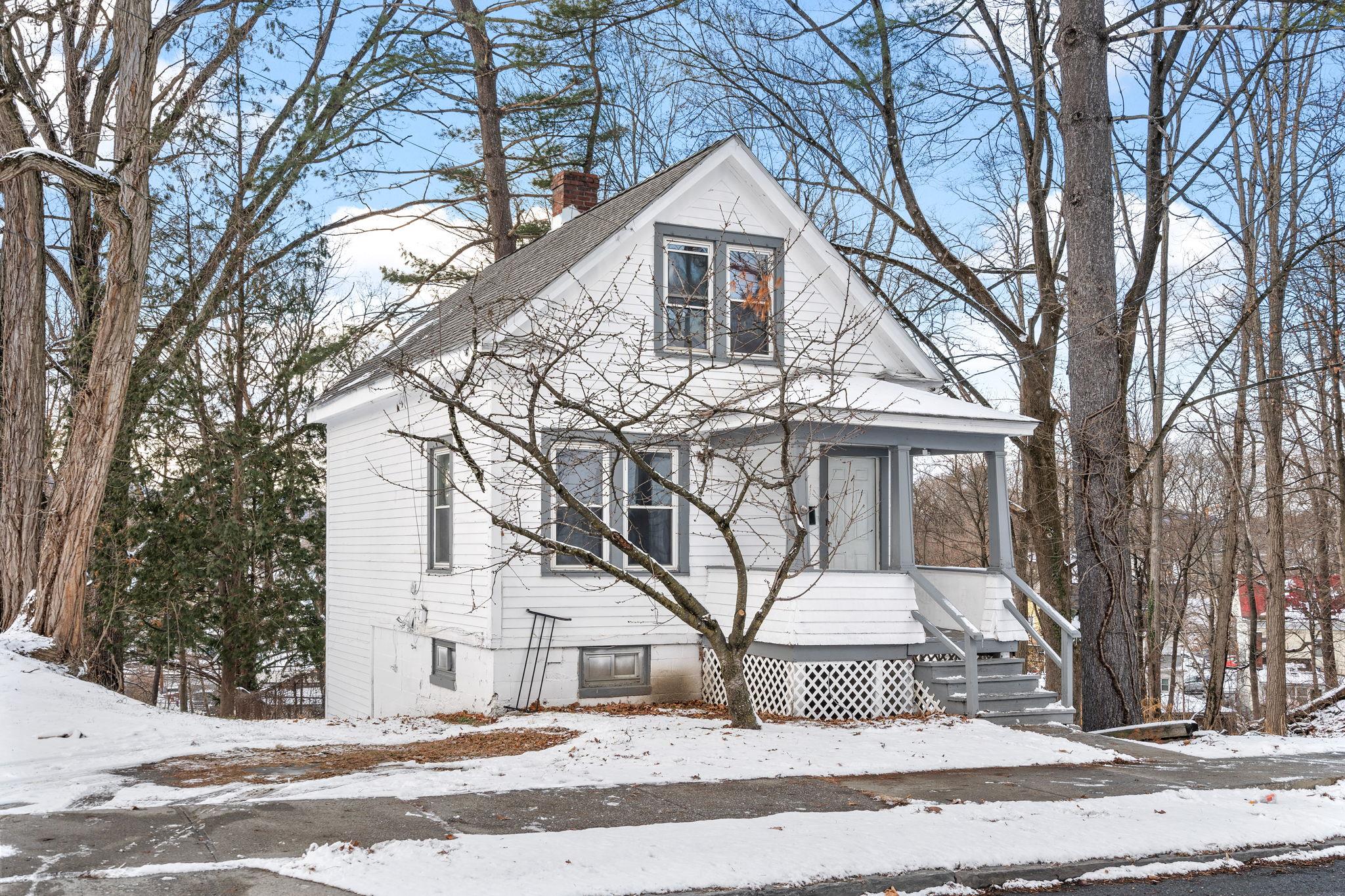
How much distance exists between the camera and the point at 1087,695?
561 inches

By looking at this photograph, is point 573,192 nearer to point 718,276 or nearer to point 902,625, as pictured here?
point 718,276

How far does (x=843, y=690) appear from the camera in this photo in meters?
13.0

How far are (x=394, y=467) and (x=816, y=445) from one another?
20.7 feet

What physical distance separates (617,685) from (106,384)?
6868 mm

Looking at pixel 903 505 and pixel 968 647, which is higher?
pixel 903 505

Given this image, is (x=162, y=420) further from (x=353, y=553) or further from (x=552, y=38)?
(x=552, y=38)

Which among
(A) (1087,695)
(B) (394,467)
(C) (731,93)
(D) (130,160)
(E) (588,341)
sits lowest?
(A) (1087,695)

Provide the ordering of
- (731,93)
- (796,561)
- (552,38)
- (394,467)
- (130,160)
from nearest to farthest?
(130,160) < (796,561) < (394,467) < (731,93) < (552,38)

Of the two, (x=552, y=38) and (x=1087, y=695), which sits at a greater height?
(x=552, y=38)

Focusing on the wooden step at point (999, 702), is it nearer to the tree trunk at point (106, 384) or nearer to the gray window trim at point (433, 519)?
the gray window trim at point (433, 519)

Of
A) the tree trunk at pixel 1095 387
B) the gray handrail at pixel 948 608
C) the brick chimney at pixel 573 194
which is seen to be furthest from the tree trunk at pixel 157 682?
the tree trunk at pixel 1095 387

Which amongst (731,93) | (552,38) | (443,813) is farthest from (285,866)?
(552,38)

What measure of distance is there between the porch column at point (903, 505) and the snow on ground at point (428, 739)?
6.51 ft

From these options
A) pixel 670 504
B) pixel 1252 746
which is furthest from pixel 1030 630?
pixel 670 504
